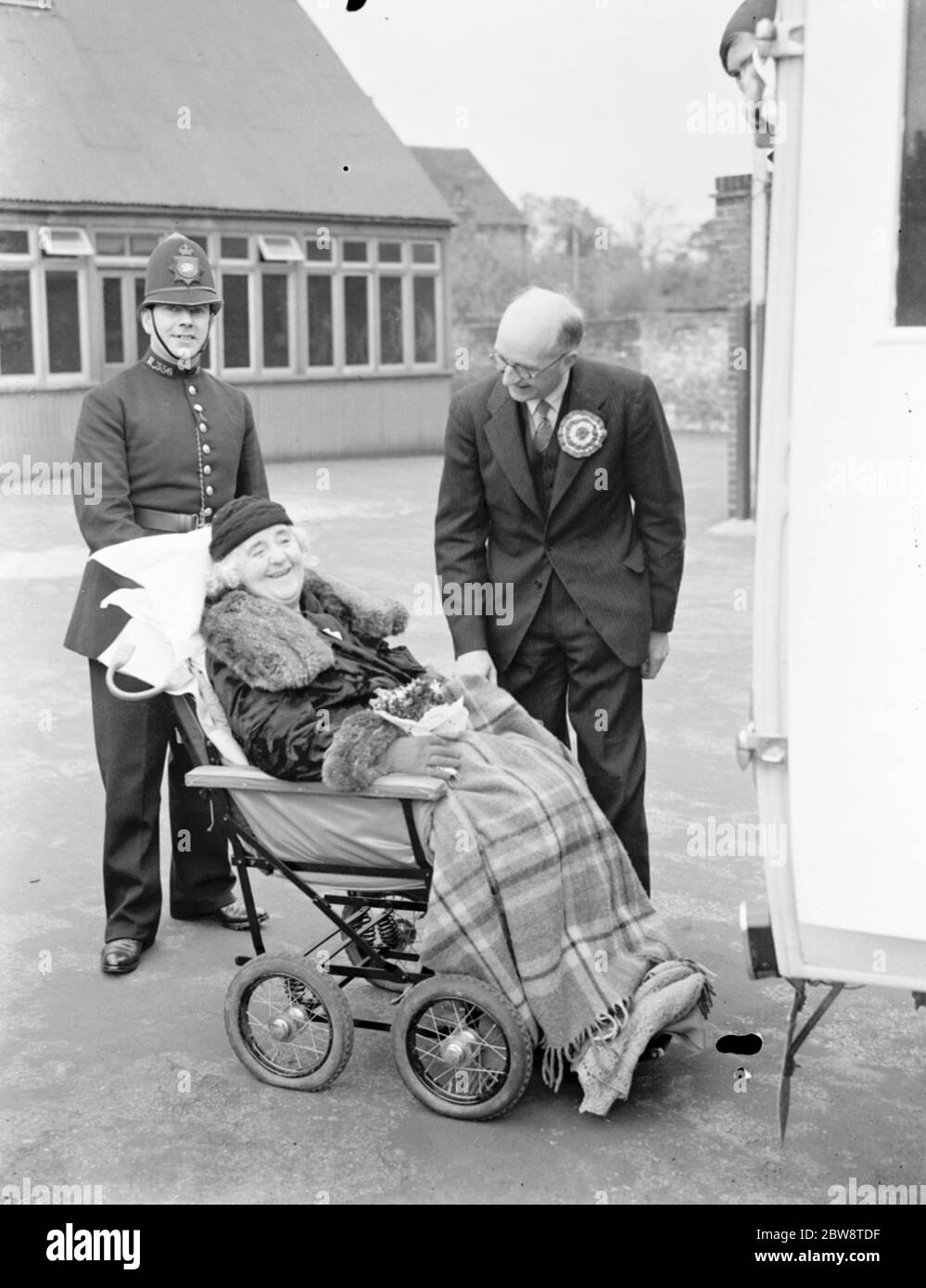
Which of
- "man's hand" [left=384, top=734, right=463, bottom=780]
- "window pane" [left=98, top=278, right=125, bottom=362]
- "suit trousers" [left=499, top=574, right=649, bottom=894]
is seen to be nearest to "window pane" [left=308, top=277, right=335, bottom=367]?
"window pane" [left=98, top=278, right=125, bottom=362]

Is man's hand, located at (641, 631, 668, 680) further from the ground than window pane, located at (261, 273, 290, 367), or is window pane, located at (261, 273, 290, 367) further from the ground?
window pane, located at (261, 273, 290, 367)

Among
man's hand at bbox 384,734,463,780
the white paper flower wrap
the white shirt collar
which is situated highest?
the white shirt collar

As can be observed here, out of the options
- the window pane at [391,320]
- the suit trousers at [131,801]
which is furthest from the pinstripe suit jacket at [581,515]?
the window pane at [391,320]

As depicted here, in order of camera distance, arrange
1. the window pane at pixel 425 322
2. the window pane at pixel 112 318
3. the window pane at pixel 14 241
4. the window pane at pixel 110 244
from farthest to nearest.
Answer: the window pane at pixel 425 322, the window pane at pixel 112 318, the window pane at pixel 110 244, the window pane at pixel 14 241

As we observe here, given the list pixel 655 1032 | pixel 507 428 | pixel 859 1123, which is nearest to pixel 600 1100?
pixel 655 1032

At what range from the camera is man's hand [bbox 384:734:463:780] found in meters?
3.93

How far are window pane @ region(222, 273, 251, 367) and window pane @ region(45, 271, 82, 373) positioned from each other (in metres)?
2.35

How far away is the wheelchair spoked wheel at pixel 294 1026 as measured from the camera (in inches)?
158

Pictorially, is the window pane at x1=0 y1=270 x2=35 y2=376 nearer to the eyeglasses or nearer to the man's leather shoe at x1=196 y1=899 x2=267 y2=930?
the man's leather shoe at x1=196 y1=899 x2=267 y2=930

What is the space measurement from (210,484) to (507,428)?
1.07 metres

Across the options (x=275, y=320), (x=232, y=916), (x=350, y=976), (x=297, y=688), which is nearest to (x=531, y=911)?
(x=350, y=976)

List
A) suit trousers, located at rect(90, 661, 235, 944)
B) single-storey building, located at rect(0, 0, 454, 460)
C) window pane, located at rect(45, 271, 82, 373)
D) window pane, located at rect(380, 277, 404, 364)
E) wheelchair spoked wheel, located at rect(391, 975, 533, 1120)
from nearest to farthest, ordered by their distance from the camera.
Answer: wheelchair spoked wheel, located at rect(391, 975, 533, 1120), suit trousers, located at rect(90, 661, 235, 944), single-storey building, located at rect(0, 0, 454, 460), window pane, located at rect(45, 271, 82, 373), window pane, located at rect(380, 277, 404, 364)

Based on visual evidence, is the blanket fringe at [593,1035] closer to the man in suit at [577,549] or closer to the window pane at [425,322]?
the man in suit at [577,549]

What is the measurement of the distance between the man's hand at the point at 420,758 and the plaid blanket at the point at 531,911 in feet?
0.15
